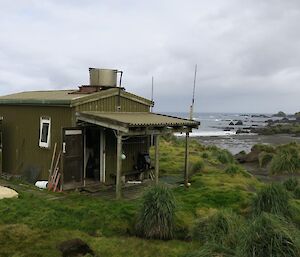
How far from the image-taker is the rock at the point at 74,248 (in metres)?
7.98

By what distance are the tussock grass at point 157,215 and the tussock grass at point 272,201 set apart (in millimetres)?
2601

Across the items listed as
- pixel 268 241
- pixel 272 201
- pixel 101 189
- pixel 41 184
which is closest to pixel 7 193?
pixel 41 184

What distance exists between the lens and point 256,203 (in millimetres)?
10750

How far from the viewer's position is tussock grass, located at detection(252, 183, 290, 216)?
10.4 meters

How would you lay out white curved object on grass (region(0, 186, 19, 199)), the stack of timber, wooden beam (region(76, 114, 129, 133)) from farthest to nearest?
the stack of timber
wooden beam (region(76, 114, 129, 133))
white curved object on grass (region(0, 186, 19, 199))

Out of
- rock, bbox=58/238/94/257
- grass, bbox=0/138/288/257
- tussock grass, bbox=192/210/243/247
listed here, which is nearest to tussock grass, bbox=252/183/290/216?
grass, bbox=0/138/288/257

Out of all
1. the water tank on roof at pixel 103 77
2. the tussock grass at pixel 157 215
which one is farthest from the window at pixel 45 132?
the tussock grass at pixel 157 215

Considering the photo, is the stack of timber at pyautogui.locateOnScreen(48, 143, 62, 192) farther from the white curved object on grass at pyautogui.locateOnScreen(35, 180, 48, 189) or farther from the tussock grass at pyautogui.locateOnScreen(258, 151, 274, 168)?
the tussock grass at pyautogui.locateOnScreen(258, 151, 274, 168)

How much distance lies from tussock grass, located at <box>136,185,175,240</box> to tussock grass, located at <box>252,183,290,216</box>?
2601mm

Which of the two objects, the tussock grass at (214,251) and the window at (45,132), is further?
the window at (45,132)

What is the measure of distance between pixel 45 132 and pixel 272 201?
891cm

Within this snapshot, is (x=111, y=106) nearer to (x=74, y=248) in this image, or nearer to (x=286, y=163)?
(x=74, y=248)

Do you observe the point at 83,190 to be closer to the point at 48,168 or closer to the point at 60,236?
the point at 48,168

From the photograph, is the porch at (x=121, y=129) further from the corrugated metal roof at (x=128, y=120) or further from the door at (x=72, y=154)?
the door at (x=72, y=154)
